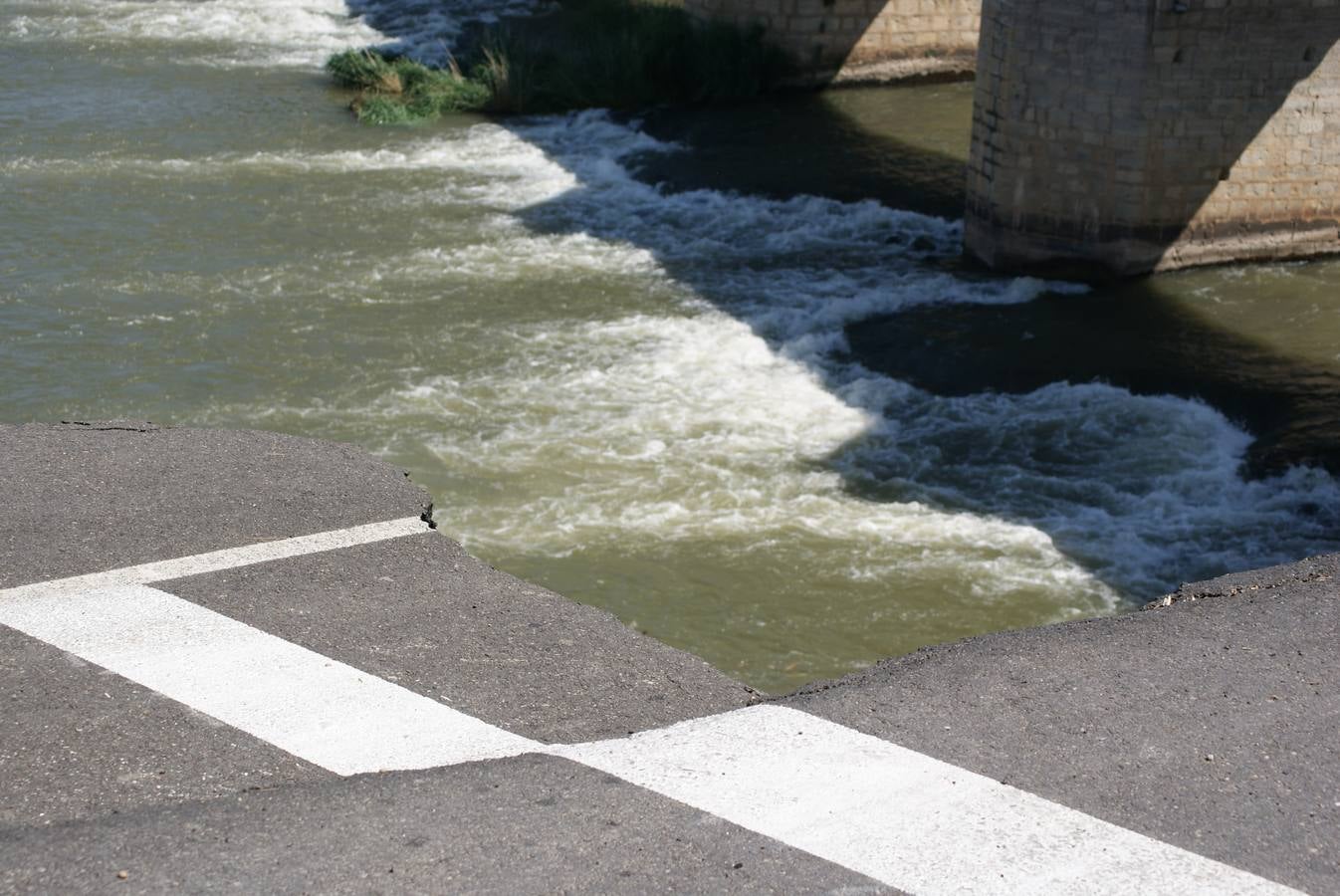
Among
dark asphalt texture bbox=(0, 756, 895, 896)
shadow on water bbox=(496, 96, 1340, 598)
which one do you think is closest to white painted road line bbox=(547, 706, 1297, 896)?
dark asphalt texture bbox=(0, 756, 895, 896)

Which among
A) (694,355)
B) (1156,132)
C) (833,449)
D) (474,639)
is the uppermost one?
(1156,132)

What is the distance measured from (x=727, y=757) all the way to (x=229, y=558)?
255cm

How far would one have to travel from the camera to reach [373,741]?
534 centimetres

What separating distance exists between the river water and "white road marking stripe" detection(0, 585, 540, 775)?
11.5ft

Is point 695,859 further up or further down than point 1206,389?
further up

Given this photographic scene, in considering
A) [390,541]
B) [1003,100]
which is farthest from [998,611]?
[1003,100]

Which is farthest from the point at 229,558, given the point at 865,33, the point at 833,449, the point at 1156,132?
the point at 865,33

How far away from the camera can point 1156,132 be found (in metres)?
15.1

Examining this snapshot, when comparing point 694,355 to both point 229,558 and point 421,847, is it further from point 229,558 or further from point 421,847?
point 421,847

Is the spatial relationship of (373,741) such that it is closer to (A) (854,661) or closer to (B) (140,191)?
(A) (854,661)

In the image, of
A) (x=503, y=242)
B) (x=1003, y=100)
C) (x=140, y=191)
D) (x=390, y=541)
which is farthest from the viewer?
(x=140, y=191)

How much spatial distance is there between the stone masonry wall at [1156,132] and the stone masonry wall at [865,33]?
24.2ft

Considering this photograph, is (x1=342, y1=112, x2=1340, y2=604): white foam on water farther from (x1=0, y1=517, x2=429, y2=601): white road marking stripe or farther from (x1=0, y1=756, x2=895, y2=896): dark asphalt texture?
(x1=0, y1=756, x2=895, y2=896): dark asphalt texture

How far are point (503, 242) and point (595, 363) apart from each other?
3613 millimetres
